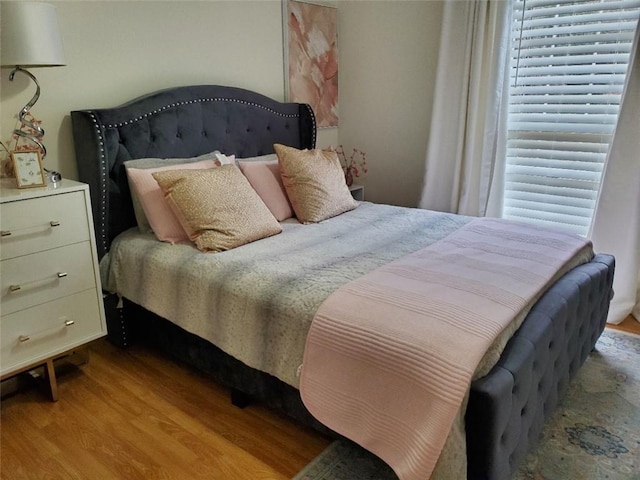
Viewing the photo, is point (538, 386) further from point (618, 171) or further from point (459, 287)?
point (618, 171)

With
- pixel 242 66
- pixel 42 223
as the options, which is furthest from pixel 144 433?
pixel 242 66

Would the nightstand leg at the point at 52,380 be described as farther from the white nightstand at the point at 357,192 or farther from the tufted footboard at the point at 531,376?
the white nightstand at the point at 357,192

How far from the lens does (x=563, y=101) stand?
2941mm

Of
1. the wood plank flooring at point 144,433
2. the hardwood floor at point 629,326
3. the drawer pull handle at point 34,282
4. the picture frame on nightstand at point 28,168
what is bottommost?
the wood plank flooring at point 144,433

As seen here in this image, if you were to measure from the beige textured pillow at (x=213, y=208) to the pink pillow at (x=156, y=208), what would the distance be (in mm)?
78

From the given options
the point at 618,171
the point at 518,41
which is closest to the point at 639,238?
the point at 618,171

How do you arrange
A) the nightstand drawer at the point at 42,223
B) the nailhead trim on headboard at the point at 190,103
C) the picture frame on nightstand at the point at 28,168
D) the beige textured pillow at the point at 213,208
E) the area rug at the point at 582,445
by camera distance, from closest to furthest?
the area rug at the point at 582,445 < the nightstand drawer at the point at 42,223 < the picture frame on nightstand at the point at 28,168 < the beige textured pillow at the point at 213,208 < the nailhead trim on headboard at the point at 190,103

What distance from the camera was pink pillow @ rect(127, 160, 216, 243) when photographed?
2328mm

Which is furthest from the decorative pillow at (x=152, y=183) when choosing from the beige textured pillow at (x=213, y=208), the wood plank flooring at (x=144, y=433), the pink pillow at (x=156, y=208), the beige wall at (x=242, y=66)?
the wood plank flooring at (x=144, y=433)

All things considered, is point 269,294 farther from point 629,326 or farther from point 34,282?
point 629,326

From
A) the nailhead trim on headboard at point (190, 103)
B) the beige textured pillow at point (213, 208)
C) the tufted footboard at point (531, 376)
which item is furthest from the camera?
the nailhead trim on headboard at point (190, 103)

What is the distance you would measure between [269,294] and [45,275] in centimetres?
100

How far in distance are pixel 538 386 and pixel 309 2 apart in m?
3.06

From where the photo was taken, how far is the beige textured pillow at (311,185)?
2697 millimetres
